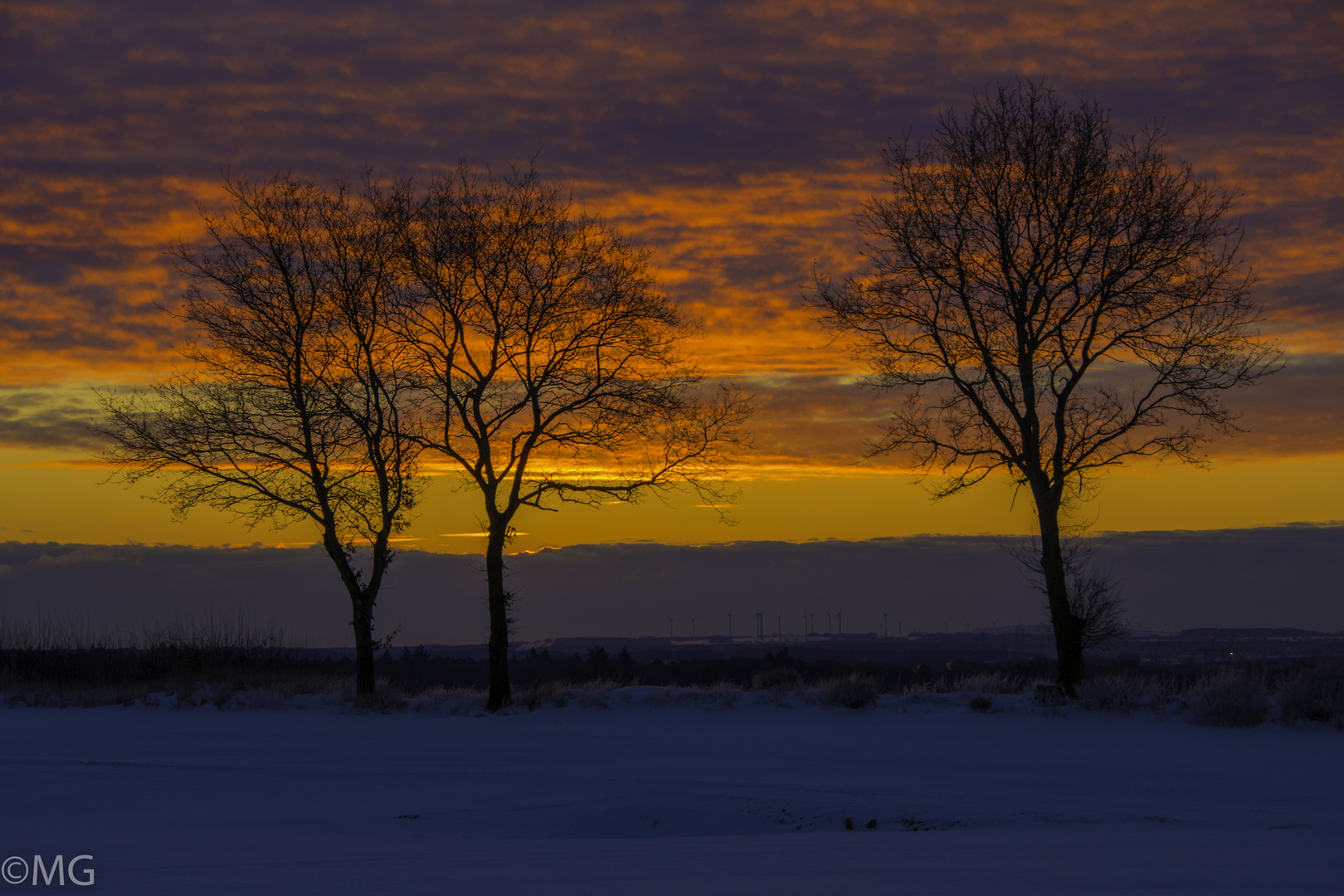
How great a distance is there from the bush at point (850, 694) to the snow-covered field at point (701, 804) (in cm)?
28

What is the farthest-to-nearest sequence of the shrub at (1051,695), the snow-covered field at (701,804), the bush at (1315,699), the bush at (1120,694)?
the shrub at (1051,695) → the bush at (1120,694) → the bush at (1315,699) → the snow-covered field at (701,804)

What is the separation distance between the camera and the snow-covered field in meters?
7.14

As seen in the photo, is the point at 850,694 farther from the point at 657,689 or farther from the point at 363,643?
the point at 363,643

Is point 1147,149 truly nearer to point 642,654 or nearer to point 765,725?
point 765,725

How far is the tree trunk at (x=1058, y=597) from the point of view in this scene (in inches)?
834

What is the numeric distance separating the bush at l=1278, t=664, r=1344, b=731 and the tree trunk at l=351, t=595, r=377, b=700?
18479 mm

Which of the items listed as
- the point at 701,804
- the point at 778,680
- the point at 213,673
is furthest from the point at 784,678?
the point at 213,673

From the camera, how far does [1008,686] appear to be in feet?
71.5

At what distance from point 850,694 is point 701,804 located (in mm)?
9385

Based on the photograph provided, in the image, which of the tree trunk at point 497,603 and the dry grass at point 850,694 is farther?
the tree trunk at point 497,603

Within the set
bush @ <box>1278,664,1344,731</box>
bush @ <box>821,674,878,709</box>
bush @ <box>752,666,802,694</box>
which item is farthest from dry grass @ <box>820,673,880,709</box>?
bush @ <box>1278,664,1344,731</box>

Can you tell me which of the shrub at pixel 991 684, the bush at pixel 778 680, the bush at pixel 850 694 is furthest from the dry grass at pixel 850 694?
the shrub at pixel 991 684

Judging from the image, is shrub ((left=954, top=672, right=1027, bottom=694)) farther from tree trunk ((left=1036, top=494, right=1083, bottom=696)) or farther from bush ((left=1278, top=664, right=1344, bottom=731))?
bush ((left=1278, top=664, right=1344, bottom=731))

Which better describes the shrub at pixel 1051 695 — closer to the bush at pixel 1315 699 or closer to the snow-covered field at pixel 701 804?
the snow-covered field at pixel 701 804
